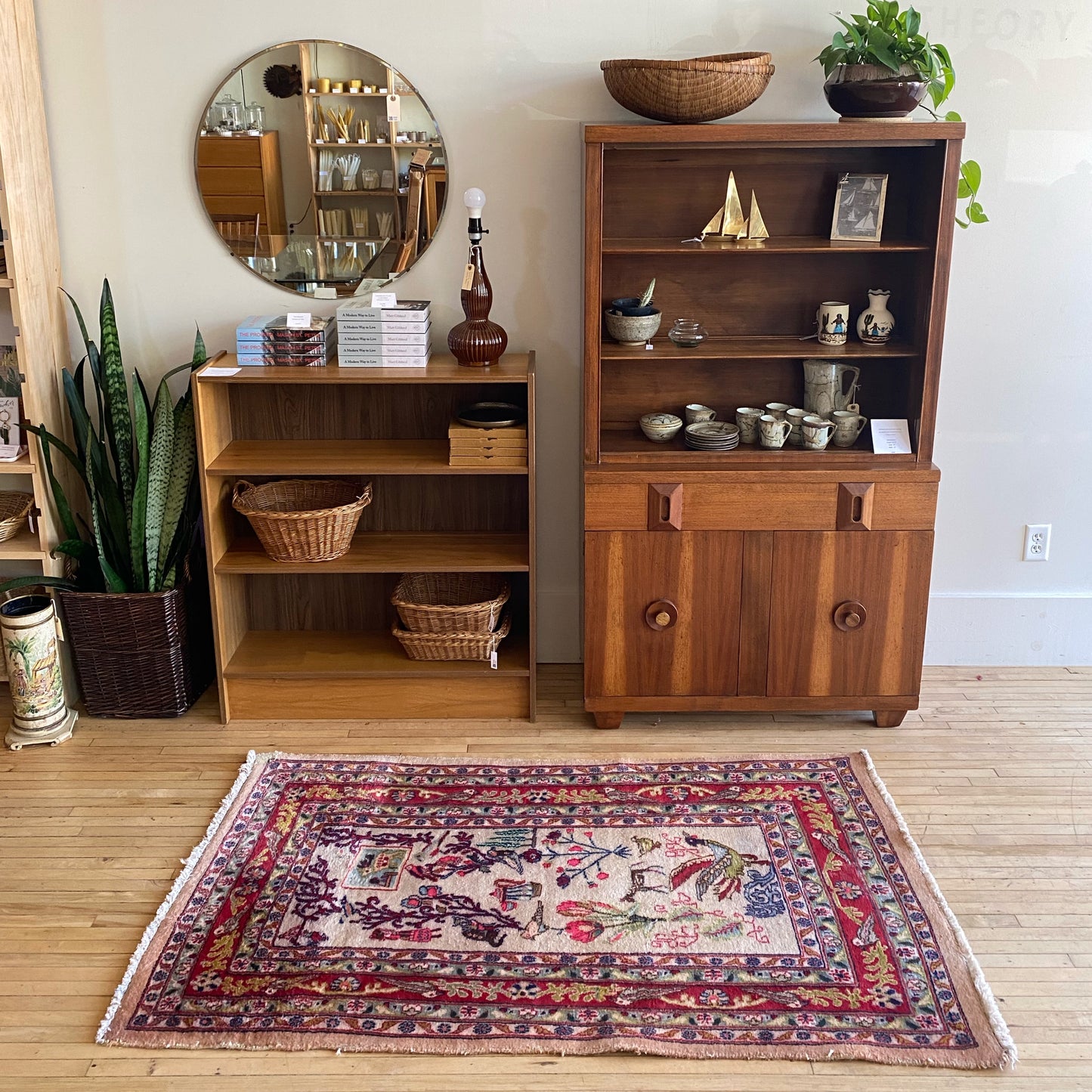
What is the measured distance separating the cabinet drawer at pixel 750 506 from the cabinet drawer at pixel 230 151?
4.20 feet

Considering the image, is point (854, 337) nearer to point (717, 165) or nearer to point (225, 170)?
point (717, 165)

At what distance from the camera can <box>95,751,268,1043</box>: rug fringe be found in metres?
2.19

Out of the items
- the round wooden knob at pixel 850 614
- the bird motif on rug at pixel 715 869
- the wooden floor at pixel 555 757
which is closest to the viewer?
the wooden floor at pixel 555 757

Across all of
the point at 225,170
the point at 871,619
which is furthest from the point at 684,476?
the point at 225,170

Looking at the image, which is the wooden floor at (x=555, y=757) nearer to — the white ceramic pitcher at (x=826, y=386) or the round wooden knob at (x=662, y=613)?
the round wooden knob at (x=662, y=613)

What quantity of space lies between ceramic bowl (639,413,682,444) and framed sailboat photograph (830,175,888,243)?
0.64m

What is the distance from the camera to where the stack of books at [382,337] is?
312cm

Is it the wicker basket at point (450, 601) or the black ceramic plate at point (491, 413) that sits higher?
the black ceramic plate at point (491, 413)

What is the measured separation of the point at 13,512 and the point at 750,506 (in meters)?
2.08

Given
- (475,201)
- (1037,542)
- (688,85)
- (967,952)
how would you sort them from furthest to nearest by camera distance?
(1037,542) → (475,201) → (688,85) → (967,952)

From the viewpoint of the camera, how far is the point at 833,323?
3.13 metres

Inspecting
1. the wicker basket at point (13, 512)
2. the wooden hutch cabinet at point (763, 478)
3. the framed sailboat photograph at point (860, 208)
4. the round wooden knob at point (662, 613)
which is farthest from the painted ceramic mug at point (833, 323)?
the wicker basket at point (13, 512)

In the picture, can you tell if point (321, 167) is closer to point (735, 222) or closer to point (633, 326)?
point (633, 326)

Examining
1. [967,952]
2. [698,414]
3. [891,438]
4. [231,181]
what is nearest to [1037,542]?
[891,438]
